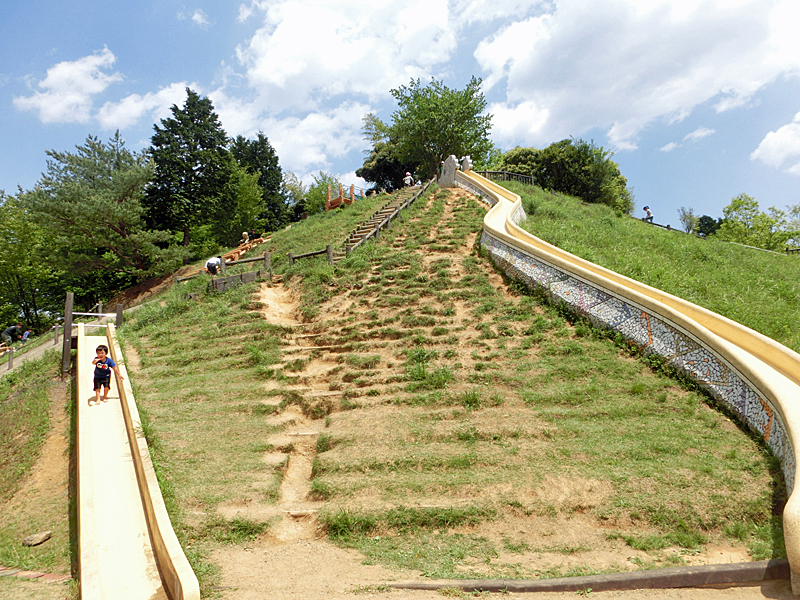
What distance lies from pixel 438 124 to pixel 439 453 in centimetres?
2781

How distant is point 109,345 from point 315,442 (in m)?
8.40

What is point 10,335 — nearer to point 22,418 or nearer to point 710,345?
point 22,418

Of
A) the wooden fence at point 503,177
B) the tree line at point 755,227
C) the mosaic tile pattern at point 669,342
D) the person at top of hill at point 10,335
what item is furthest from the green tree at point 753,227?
the person at top of hill at point 10,335

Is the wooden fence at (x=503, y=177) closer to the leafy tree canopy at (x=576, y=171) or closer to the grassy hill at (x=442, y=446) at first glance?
the leafy tree canopy at (x=576, y=171)

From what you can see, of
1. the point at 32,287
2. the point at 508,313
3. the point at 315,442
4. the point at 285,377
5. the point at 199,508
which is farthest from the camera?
the point at 32,287

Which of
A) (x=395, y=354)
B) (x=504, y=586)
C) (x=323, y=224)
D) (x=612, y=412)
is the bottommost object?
(x=504, y=586)

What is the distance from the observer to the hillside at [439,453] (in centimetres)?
486

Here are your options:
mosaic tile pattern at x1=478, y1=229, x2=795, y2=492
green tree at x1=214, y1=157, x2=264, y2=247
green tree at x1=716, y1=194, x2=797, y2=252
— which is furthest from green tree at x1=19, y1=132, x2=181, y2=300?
green tree at x1=716, y1=194, x2=797, y2=252

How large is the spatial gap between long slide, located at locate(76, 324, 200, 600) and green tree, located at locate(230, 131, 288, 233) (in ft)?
124

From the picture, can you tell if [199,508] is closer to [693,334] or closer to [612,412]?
[612,412]

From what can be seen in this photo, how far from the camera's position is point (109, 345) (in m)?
12.6

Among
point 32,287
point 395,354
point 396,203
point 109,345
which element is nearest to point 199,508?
point 395,354

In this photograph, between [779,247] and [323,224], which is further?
[779,247]

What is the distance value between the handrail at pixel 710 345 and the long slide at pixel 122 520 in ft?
19.6
